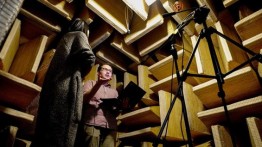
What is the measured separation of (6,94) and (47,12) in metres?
1.13

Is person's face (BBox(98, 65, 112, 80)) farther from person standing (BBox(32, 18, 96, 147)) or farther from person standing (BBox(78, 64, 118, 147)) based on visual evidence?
person standing (BBox(32, 18, 96, 147))

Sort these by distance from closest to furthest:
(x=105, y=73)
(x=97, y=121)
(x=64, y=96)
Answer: (x=64, y=96)
(x=97, y=121)
(x=105, y=73)

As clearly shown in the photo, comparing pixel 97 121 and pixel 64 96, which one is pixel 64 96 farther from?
pixel 97 121

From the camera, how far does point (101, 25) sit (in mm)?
3029

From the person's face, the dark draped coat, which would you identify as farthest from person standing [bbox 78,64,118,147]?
the dark draped coat

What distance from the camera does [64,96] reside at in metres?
1.36

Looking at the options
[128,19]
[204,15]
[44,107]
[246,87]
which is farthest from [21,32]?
[246,87]

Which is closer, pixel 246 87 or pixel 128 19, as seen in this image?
pixel 246 87

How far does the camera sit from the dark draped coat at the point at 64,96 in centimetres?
128

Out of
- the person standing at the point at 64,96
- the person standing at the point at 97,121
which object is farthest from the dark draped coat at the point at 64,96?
the person standing at the point at 97,121

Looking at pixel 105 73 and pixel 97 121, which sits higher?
pixel 105 73

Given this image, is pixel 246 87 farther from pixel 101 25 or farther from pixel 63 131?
pixel 101 25

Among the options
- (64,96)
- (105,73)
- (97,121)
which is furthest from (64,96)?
(105,73)

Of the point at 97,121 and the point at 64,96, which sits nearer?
the point at 64,96
